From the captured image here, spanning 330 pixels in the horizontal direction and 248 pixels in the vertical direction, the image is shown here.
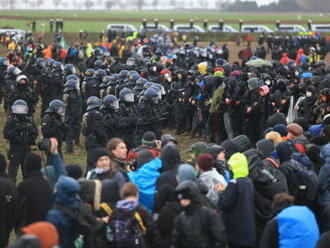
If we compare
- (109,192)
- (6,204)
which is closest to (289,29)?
(6,204)

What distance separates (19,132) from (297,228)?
21.6 feet

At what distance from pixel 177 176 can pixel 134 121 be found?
19.0ft

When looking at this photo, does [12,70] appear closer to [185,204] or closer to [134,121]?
[134,121]

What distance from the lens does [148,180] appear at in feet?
30.0

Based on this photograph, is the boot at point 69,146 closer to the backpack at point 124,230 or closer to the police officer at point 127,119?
the police officer at point 127,119

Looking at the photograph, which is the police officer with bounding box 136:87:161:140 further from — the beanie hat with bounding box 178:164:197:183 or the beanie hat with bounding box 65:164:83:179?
the beanie hat with bounding box 178:164:197:183

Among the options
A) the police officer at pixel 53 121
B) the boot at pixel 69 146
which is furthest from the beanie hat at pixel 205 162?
the boot at pixel 69 146

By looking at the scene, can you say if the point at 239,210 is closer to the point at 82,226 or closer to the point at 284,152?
the point at 284,152

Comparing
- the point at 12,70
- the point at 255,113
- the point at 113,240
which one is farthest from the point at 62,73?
the point at 113,240

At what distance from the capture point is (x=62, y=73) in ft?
70.0

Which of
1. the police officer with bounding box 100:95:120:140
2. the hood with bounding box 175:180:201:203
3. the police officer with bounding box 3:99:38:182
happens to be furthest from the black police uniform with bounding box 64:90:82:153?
the hood with bounding box 175:180:201:203

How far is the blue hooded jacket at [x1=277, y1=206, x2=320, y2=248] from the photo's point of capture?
7352 mm

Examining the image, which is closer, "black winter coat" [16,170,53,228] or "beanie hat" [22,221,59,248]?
"beanie hat" [22,221,59,248]

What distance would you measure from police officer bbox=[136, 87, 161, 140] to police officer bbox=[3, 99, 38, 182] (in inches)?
97.8
